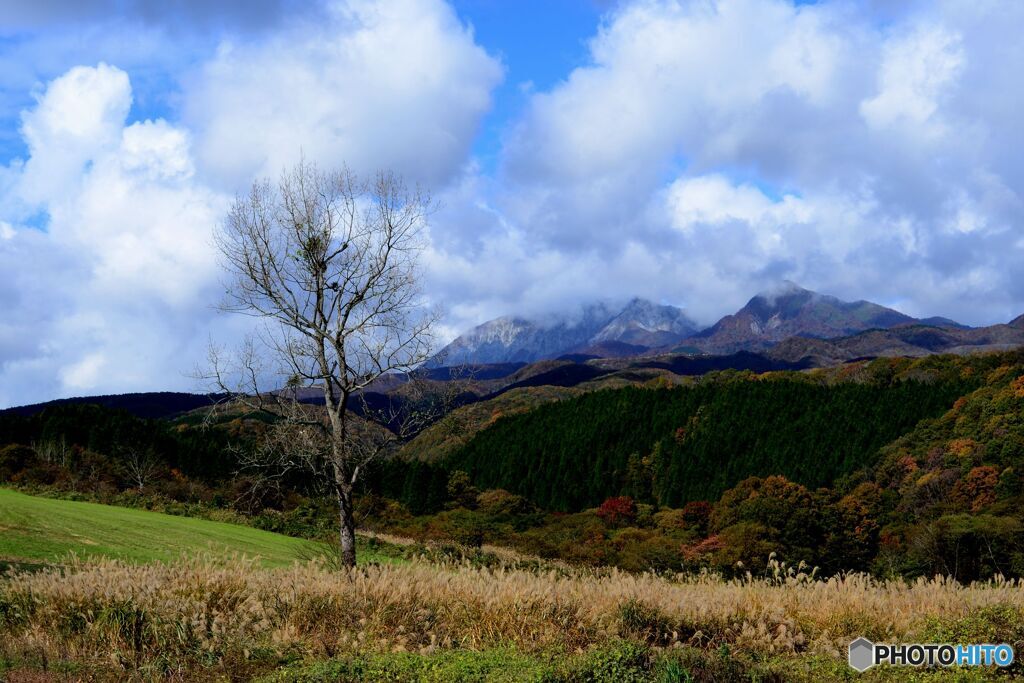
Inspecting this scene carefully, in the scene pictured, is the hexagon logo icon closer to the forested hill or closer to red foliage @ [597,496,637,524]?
red foliage @ [597,496,637,524]

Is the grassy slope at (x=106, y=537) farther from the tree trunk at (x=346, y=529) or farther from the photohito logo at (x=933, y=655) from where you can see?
the photohito logo at (x=933, y=655)

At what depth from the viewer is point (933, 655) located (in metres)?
7.35

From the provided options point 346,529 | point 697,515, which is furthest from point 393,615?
point 697,515

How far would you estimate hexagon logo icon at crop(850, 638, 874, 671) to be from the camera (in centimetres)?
721

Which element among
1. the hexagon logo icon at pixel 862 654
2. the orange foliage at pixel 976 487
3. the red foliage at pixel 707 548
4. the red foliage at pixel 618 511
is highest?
the hexagon logo icon at pixel 862 654

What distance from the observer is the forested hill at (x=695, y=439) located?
87.3 meters

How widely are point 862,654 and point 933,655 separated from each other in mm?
670

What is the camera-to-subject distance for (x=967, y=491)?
59188 mm

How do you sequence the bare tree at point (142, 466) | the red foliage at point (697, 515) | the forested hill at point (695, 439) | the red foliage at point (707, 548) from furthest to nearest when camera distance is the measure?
the forested hill at point (695, 439) → the red foliage at point (697, 515) → the bare tree at point (142, 466) → the red foliage at point (707, 548)

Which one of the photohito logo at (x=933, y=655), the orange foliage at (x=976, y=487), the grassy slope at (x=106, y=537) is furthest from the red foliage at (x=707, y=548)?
the photohito logo at (x=933, y=655)

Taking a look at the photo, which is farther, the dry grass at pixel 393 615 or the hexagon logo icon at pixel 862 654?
Result: the dry grass at pixel 393 615

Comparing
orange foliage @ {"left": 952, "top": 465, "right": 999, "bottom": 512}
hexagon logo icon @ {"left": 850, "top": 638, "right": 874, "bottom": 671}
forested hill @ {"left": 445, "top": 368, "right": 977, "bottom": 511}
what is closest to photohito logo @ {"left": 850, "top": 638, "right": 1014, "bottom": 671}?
hexagon logo icon @ {"left": 850, "top": 638, "right": 874, "bottom": 671}

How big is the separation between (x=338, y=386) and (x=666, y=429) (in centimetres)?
9709

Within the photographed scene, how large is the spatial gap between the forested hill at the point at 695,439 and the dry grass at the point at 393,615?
79993 millimetres
